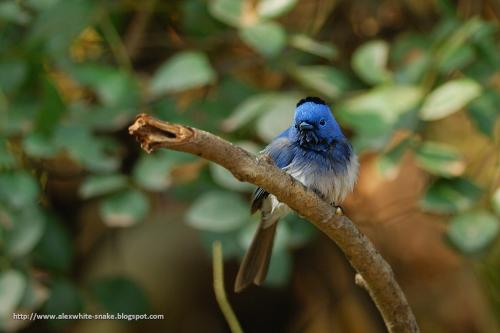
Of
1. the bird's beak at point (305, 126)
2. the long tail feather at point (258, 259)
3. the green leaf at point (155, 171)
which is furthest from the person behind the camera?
the green leaf at point (155, 171)

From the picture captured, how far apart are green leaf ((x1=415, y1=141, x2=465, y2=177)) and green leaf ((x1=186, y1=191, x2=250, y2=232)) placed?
702 mm

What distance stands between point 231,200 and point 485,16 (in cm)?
194

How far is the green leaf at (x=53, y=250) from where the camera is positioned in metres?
3.64

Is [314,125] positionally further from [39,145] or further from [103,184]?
[39,145]

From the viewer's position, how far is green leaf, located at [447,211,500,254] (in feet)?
10.1

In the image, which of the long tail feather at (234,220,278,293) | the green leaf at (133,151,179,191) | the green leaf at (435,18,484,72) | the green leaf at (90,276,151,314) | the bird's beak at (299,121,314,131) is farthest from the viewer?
the green leaf at (90,276,151,314)

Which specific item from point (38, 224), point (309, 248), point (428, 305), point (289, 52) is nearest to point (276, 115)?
point (289, 52)

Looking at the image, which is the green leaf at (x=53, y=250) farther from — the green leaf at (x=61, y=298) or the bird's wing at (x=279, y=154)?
the bird's wing at (x=279, y=154)

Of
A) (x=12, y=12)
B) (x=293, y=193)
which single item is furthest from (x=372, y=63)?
(x=293, y=193)

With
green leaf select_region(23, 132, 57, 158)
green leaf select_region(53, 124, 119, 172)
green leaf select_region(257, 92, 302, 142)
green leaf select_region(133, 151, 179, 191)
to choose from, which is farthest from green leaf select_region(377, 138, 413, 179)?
green leaf select_region(23, 132, 57, 158)

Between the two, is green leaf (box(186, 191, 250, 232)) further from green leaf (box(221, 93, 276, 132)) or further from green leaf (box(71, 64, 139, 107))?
green leaf (box(71, 64, 139, 107))

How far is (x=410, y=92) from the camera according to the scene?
319 cm

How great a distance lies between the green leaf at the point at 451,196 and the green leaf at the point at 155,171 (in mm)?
1013

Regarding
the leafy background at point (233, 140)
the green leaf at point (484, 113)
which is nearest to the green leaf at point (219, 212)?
the leafy background at point (233, 140)
